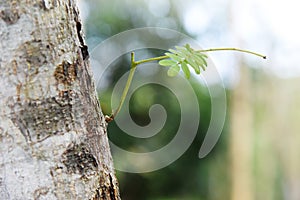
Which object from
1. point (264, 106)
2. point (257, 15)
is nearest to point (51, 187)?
point (257, 15)

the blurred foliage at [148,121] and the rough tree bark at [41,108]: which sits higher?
the blurred foliage at [148,121]

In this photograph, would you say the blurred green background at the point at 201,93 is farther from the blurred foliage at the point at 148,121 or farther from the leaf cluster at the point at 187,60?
the leaf cluster at the point at 187,60

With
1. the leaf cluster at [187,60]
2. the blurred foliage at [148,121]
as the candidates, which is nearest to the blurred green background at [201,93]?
the blurred foliage at [148,121]

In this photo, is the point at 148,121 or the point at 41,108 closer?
the point at 41,108

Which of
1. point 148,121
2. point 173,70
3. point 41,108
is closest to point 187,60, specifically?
point 173,70

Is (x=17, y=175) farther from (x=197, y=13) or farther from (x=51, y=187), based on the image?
(x=197, y=13)

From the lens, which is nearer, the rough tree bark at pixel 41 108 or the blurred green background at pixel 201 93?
the rough tree bark at pixel 41 108

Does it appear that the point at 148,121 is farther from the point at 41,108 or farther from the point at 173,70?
the point at 41,108
